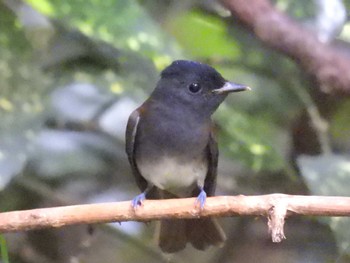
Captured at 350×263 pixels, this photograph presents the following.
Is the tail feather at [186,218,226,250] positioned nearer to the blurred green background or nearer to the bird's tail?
the bird's tail

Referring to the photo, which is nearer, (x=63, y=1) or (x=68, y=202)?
(x=63, y=1)

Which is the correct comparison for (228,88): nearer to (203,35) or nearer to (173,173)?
(173,173)

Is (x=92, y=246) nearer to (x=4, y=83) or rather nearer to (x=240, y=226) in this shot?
(x=240, y=226)

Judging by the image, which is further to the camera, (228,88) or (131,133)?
(131,133)

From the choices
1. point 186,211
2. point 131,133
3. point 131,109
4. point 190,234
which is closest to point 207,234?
point 190,234

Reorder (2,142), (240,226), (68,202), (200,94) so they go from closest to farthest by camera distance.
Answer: (2,142) → (200,94) → (68,202) → (240,226)

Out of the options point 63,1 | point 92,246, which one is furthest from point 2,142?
point 92,246

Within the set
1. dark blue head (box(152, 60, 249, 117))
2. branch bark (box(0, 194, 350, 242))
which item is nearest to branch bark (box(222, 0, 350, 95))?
dark blue head (box(152, 60, 249, 117))
